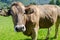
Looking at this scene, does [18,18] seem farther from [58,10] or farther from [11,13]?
[58,10]

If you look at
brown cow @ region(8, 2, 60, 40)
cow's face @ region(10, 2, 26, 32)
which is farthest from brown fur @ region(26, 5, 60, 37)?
cow's face @ region(10, 2, 26, 32)

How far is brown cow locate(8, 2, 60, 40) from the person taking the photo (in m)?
6.84

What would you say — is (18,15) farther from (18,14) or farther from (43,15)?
(43,15)

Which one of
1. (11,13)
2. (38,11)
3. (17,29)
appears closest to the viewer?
(17,29)

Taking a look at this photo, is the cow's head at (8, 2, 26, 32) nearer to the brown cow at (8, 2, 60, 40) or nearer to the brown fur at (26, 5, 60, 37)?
the brown cow at (8, 2, 60, 40)

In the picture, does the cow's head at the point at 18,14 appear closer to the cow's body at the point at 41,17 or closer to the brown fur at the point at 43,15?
the cow's body at the point at 41,17

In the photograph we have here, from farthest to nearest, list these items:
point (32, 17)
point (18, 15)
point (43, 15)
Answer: point (43, 15) → point (32, 17) → point (18, 15)

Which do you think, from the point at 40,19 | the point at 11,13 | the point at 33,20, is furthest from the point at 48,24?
the point at 11,13

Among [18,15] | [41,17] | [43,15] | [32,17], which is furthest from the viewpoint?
[43,15]

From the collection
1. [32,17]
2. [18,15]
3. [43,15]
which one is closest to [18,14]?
[18,15]

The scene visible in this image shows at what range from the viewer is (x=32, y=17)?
24.8ft

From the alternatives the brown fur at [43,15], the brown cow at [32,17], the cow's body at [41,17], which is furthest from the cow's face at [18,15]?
the brown fur at [43,15]

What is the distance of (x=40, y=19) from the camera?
8352 mm

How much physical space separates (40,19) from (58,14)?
143cm
